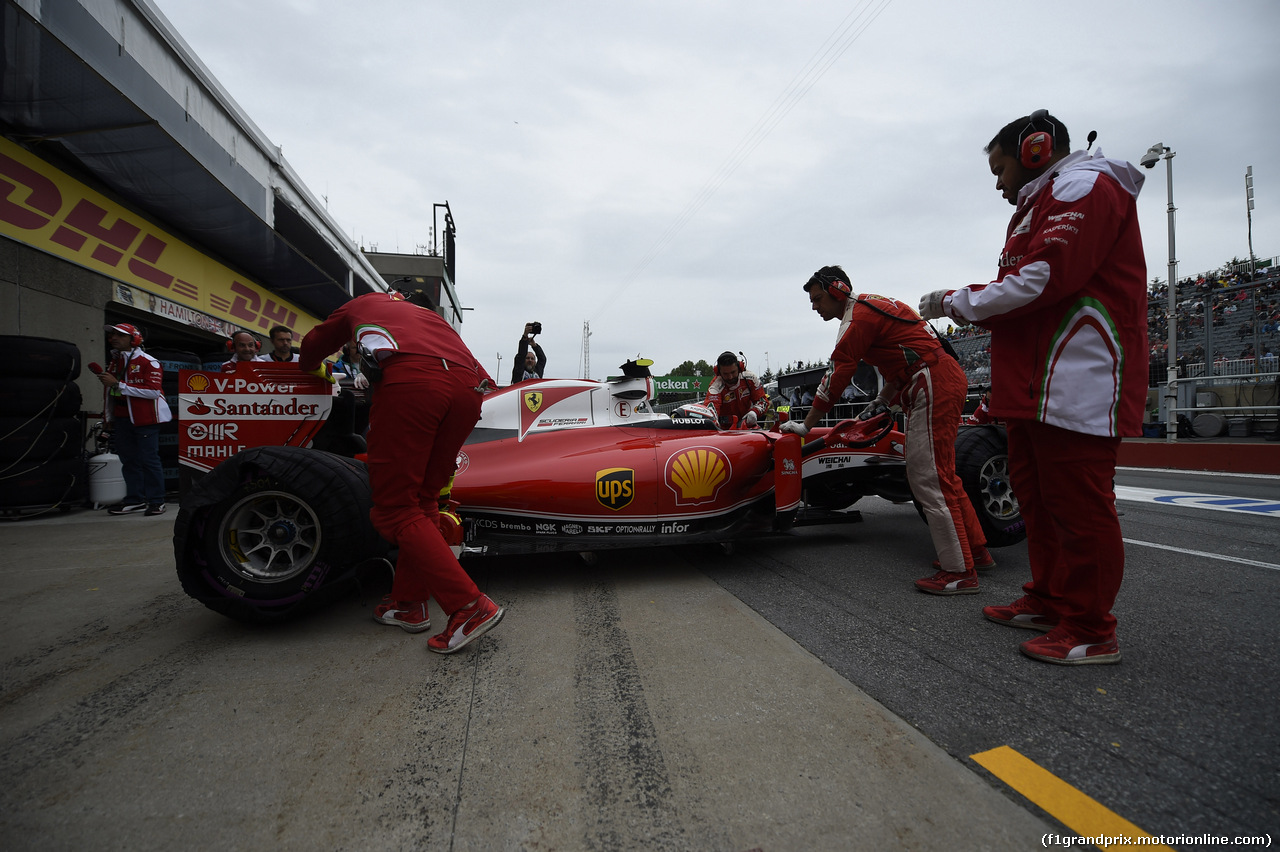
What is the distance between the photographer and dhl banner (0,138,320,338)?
607cm

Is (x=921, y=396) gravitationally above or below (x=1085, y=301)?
below

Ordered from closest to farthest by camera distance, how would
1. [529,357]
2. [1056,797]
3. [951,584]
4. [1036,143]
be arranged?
[1056,797], [1036,143], [951,584], [529,357]

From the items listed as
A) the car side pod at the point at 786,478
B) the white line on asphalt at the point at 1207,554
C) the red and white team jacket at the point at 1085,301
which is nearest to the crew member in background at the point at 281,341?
the car side pod at the point at 786,478

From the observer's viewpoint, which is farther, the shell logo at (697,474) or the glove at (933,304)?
the shell logo at (697,474)

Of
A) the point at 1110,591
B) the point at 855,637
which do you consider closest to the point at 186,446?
the point at 855,637

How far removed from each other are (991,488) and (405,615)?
332cm

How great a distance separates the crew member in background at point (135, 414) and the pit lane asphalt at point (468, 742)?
3434 millimetres

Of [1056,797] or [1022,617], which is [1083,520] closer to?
[1022,617]

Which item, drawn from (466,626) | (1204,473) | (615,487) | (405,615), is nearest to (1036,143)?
(615,487)

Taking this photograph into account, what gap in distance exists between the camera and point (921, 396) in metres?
3.01

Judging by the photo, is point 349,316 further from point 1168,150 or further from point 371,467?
point 1168,150

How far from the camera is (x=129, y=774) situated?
138cm

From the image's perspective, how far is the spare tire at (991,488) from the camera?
325 cm

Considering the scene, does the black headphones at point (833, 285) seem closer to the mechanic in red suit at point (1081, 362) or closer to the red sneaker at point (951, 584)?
the mechanic in red suit at point (1081, 362)
